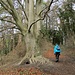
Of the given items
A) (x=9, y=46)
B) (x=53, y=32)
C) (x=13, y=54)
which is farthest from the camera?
(x=53, y=32)

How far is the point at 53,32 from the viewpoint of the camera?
42156mm

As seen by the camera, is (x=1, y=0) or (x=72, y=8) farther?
(x=72, y=8)

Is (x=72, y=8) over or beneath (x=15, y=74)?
over

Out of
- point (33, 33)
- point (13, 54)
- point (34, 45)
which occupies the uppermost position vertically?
point (33, 33)

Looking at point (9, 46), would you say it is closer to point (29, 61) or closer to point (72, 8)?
point (72, 8)

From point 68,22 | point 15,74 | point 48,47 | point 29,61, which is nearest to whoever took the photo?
point 15,74

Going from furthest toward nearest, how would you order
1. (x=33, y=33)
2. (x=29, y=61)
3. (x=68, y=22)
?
→ (x=68, y=22)
(x=33, y=33)
(x=29, y=61)

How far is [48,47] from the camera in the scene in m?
33.6

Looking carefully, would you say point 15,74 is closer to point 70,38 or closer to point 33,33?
point 33,33

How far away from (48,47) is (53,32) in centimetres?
918

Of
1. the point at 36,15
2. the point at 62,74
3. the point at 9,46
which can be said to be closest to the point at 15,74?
the point at 62,74

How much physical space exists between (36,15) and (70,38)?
2479 cm

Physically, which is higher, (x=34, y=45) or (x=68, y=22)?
(x=68, y=22)

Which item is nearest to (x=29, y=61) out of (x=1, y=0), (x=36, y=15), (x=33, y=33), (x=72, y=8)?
(x=33, y=33)
